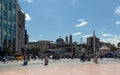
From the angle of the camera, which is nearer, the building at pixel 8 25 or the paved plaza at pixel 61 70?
the paved plaza at pixel 61 70

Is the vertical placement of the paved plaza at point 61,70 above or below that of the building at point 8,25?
below

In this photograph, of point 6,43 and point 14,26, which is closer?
point 6,43

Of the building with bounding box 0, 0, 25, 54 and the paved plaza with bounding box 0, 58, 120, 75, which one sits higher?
the building with bounding box 0, 0, 25, 54

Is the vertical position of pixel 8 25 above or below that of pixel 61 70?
above

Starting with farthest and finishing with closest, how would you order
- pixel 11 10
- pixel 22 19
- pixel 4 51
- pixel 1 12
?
pixel 22 19 → pixel 11 10 → pixel 1 12 → pixel 4 51

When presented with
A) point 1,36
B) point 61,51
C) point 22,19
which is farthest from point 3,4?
A: point 61,51

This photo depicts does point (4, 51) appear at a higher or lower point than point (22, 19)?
lower

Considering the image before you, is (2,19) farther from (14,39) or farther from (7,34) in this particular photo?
(14,39)

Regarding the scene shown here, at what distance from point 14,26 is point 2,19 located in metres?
12.8

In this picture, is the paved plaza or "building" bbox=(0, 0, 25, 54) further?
"building" bbox=(0, 0, 25, 54)

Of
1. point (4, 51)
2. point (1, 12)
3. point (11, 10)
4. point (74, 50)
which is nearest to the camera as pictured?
point (4, 51)

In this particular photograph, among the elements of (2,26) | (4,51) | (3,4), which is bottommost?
(4,51)

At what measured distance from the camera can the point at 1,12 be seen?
360 feet

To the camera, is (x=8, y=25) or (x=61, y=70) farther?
(x=8, y=25)
